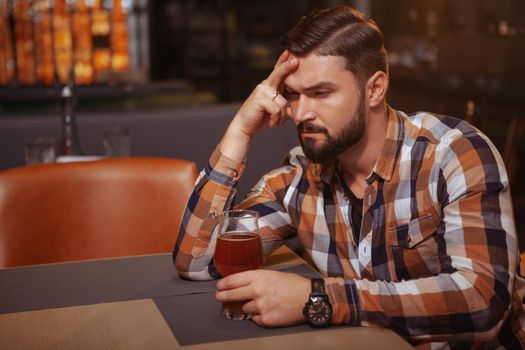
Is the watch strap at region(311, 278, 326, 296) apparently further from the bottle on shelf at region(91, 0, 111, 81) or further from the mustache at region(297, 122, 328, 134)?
the bottle on shelf at region(91, 0, 111, 81)

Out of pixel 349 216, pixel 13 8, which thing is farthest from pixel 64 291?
pixel 13 8

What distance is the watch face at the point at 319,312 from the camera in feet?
4.23

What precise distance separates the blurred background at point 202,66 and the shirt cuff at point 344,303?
2.13m

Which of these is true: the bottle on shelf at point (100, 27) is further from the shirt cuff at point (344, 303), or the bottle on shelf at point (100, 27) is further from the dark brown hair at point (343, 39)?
the shirt cuff at point (344, 303)

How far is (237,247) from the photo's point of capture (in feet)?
4.59

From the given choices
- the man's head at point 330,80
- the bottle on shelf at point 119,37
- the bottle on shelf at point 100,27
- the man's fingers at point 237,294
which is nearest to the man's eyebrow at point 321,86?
the man's head at point 330,80

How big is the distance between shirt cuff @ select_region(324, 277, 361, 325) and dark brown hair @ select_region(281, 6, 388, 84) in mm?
539

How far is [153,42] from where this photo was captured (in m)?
11.7

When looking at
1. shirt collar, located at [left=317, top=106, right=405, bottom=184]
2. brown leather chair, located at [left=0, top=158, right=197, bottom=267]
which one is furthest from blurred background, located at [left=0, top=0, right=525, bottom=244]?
shirt collar, located at [left=317, top=106, right=405, bottom=184]

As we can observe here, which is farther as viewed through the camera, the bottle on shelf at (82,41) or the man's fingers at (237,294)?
the bottle on shelf at (82,41)

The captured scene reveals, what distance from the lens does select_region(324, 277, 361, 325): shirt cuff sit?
4.27 ft

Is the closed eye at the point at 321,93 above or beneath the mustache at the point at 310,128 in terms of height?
above

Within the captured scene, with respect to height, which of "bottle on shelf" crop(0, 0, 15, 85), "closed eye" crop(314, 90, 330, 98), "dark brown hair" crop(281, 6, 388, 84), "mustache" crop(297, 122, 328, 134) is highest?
"dark brown hair" crop(281, 6, 388, 84)

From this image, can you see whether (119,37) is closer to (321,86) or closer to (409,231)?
(321,86)
